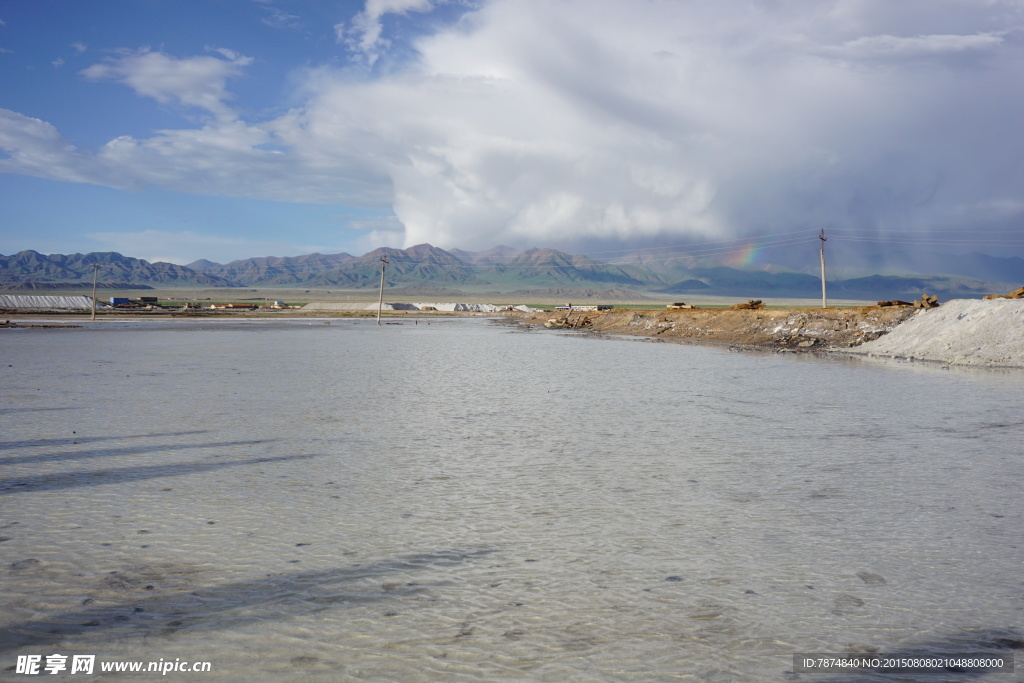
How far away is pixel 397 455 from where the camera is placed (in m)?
9.20

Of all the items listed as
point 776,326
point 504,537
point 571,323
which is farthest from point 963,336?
point 571,323

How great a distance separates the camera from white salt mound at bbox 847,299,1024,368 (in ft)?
80.1

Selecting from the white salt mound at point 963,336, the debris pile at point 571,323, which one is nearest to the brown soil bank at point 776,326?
the white salt mound at point 963,336

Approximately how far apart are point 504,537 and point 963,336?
27136 mm

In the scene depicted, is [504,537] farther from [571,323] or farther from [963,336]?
[571,323]

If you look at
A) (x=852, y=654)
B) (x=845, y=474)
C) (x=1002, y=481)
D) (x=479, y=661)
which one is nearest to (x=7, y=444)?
(x=479, y=661)

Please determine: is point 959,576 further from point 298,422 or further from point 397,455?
point 298,422

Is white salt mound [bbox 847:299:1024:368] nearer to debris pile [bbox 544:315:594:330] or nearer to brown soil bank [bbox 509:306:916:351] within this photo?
brown soil bank [bbox 509:306:916:351]

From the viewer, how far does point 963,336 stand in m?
26.3

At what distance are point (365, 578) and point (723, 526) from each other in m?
3.29

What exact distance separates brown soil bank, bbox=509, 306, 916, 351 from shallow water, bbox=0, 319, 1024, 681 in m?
21.0

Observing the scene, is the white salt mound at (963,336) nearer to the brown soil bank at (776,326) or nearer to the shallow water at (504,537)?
the brown soil bank at (776,326)

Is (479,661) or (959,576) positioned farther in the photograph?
(959,576)

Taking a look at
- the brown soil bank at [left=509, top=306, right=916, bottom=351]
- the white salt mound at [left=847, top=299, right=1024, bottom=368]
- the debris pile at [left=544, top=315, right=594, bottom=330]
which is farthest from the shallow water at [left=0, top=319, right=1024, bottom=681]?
the debris pile at [left=544, top=315, right=594, bottom=330]
